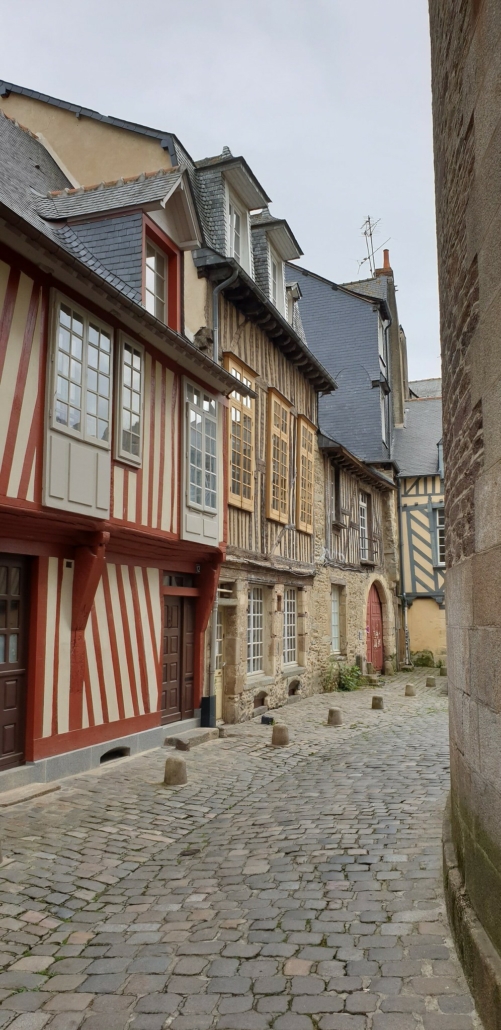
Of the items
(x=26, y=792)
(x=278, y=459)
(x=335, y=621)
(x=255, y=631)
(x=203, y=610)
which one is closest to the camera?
(x=26, y=792)

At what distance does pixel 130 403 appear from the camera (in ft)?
24.1

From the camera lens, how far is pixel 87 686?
707 centimetres

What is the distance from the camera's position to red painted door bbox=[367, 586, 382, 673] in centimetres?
1820

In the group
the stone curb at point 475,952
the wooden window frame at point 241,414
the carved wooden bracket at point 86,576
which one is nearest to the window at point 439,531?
the wooden window frame at point 241,414

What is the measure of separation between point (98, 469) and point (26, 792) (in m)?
2.61

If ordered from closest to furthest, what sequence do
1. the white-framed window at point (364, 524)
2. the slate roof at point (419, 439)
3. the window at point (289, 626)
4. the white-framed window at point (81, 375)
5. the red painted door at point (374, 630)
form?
the white-framed window at point (81, 375) < the window at point (289, 626) < the white-framed window at point (364, 524) < the red painted door at point (374, 630) < the slate roof at point (419, 439)

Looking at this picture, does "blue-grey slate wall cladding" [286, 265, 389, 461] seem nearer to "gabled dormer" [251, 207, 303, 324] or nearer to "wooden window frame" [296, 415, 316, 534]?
"wooden window frame" [296, 415, 316, 534]

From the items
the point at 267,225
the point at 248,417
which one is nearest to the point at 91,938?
the point at 248,417

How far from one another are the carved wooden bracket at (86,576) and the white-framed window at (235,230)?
525 centimetres

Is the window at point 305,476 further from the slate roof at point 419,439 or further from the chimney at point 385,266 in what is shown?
the chimney at point 385,266

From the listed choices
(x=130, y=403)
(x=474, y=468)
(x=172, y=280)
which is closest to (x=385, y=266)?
(x=172, y=280)

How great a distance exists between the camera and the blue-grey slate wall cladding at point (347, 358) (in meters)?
19.6

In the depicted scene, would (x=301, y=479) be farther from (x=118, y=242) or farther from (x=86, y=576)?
(x=86, y=576)

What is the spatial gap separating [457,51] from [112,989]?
4173 mm
